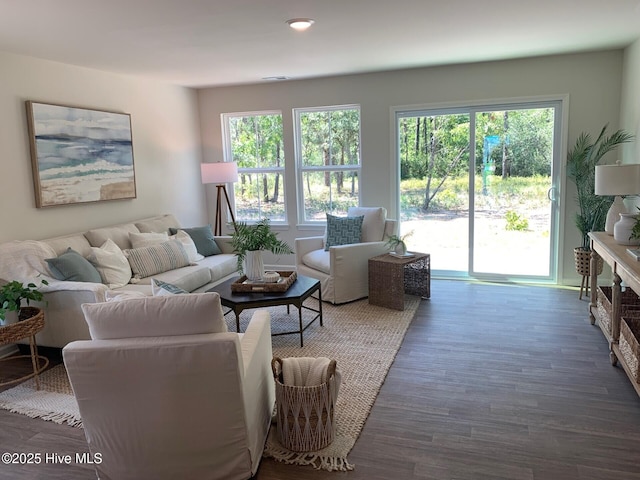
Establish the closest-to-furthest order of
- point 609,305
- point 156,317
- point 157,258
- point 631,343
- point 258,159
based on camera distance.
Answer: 1. point 156,317
2. point 631,343
3. point 609,305
4. point 157,258
5. point 258,159

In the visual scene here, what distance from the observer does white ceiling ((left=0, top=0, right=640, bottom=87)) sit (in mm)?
2994

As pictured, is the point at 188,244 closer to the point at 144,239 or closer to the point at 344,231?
the point at 144,239

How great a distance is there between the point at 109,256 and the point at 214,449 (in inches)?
97.4

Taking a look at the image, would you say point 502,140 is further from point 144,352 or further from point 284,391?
point 144,352

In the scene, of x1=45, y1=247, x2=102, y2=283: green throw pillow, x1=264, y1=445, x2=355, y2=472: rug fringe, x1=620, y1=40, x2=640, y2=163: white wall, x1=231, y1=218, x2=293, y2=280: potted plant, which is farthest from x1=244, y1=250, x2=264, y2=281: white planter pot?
x1=620, y1=40, x2=640, y2=163: white wall

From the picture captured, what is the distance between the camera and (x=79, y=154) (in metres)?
4.49

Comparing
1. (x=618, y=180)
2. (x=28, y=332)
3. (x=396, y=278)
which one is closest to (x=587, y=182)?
(x=618, y=180)

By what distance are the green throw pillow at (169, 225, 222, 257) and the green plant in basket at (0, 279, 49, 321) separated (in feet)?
6.30

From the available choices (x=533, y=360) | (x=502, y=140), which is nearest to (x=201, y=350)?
(x=533, y=360)

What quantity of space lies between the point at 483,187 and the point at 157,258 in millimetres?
3570

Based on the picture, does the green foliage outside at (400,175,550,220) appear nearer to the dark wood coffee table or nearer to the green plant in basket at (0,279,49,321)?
the dark wood coffee table

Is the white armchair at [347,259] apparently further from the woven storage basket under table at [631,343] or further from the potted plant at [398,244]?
the woven storage basket under table at [631,343]

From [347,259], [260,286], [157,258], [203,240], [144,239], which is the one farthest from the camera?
[203,240]

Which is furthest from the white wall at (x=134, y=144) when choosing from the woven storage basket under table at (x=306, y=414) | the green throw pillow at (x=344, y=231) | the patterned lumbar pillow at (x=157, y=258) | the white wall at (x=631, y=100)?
the white wall at (x=631, y=100)
